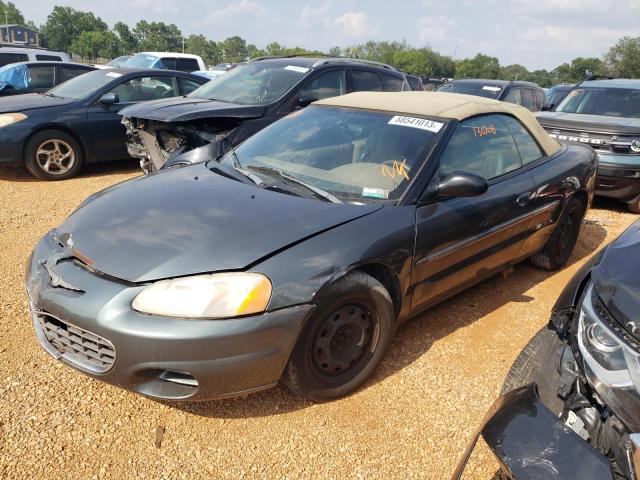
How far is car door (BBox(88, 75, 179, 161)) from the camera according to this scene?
6.74m

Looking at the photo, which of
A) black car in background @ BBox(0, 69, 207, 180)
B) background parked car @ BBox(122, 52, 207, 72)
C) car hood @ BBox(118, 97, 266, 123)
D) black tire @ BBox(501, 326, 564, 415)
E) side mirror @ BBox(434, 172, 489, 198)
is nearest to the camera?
black tire @ BBox(501, 326, 564, 415)

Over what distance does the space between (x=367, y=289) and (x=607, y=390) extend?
1162 millimetres

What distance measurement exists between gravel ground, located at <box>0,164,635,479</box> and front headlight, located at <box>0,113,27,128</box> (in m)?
3.79

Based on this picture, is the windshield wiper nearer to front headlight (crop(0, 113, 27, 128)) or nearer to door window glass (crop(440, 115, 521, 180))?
door window glass (crop(440, 115, 521, 180))

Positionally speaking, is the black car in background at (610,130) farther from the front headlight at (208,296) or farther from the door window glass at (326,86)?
the front headlight at (208,296)

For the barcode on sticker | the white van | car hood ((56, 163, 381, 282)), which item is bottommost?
car hood ((56, 163, 381, 282))

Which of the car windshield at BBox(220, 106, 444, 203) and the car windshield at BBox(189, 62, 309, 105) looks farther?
the car windshield at BBox(189, 62, 309, 105)

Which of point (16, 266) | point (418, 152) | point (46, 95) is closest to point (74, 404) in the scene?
point (16, 266)

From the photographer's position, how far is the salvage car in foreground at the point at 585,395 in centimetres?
145

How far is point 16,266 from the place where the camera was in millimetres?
3814

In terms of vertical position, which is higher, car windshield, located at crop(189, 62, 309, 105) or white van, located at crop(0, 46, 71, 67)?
white van, located at crop(0, 46, 71, 67)

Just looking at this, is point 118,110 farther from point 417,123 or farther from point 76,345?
point 76,345

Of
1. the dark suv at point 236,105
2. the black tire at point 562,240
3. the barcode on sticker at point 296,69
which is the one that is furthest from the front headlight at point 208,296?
the barcode on sticker at point 296,69

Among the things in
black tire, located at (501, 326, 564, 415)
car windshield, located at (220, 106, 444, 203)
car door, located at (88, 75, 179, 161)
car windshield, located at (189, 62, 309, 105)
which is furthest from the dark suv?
black tire, located at (501, 326, 564, 415)
